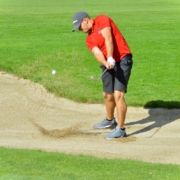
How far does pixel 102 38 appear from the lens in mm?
9367

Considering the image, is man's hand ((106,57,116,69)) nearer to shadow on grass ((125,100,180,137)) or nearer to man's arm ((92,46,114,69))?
man's arm ((92,46,114,69))

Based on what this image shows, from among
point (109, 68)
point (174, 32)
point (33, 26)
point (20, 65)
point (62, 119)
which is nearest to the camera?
point (109, 68)

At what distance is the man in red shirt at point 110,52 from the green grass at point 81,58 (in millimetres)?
2143

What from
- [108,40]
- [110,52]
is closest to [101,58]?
[110,52]

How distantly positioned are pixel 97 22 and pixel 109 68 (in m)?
0.77

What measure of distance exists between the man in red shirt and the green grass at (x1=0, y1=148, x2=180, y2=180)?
172 centimetres

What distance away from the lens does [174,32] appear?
73.9ft

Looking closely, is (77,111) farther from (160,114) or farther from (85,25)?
(85,25)

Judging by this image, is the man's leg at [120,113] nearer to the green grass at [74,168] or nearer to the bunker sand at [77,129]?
the bunker sand at [77,129]

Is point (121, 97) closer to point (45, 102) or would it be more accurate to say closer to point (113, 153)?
point (113, 153)

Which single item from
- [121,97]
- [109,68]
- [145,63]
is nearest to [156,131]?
[121,97]

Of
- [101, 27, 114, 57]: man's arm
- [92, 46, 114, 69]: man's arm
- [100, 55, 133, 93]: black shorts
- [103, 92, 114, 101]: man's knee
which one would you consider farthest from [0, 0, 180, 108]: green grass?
[101, 27, 114, 57]: man's arm

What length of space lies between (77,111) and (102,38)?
105 inches

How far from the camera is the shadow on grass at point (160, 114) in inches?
424
